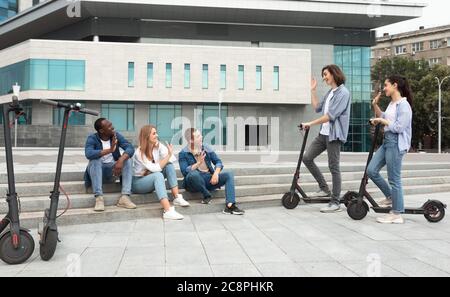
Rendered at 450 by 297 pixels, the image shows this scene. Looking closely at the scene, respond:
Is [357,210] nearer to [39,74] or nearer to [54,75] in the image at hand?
[54,75]

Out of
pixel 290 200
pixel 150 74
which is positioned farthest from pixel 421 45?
pixel 290 200

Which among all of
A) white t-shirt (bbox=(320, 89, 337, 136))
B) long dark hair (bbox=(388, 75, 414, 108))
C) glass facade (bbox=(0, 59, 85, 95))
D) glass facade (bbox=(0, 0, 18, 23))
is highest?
glass facade (bbox=(0, 0, 18, 23))

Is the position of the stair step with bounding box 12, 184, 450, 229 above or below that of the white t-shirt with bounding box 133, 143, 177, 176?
below

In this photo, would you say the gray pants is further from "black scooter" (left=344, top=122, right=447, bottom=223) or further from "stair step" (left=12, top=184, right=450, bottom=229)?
"stair step" (left=12, top=184, right=450, bottom=229)

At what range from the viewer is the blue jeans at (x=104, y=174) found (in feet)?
19.4

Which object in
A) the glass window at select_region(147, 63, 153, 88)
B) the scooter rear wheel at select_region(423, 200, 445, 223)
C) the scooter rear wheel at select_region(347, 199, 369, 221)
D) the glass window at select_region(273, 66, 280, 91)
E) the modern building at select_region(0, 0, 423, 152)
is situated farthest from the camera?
the glass window at select_region(273, 66, 280, 91)

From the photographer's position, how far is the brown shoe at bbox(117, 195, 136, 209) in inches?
240

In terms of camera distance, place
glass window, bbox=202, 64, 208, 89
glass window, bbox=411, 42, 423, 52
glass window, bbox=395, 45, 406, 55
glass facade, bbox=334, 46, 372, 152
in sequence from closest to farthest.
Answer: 1. glass window, bbox=202, 64, 208, 89
2. glass facade, bbox=334, 46, 372, 152
3. glass window, bbox=411, 42, 423, 52
4. glass window, bbox=395, 45, 406, 55

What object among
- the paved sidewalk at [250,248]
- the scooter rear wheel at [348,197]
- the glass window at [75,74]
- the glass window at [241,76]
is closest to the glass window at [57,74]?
the glass window at [75,74]

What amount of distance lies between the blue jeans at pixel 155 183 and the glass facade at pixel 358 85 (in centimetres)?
4379

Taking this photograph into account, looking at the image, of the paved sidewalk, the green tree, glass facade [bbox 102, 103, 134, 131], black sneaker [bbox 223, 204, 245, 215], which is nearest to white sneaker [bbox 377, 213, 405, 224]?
the paved sidewalk

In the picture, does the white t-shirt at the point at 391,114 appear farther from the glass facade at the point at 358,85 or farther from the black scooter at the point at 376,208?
the glass facade at the point at 358,85

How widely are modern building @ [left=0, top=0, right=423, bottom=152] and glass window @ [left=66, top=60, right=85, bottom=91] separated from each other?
96 mm

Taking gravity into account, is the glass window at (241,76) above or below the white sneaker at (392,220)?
above
